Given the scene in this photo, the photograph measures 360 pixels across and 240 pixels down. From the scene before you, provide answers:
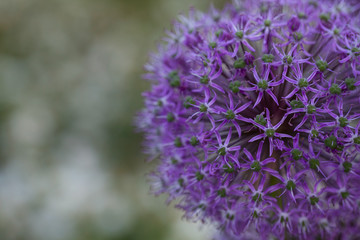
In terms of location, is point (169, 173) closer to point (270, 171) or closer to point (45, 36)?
point (270, 171)

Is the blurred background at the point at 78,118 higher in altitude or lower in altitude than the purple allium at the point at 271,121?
higher

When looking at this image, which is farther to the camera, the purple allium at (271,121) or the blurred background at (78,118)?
the blurred background at (78,118)

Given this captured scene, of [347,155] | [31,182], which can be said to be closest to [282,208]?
[347,155]

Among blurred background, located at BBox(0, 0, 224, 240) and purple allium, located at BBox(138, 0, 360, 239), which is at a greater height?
blurred background, located at BBox(0, 0, 224, 240)

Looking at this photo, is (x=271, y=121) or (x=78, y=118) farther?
(x=78, y=118)

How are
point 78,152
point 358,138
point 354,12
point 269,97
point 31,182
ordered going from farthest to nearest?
point 78,152 → point 31,182 → point 354,12 → point 269,97 → point 358,138
